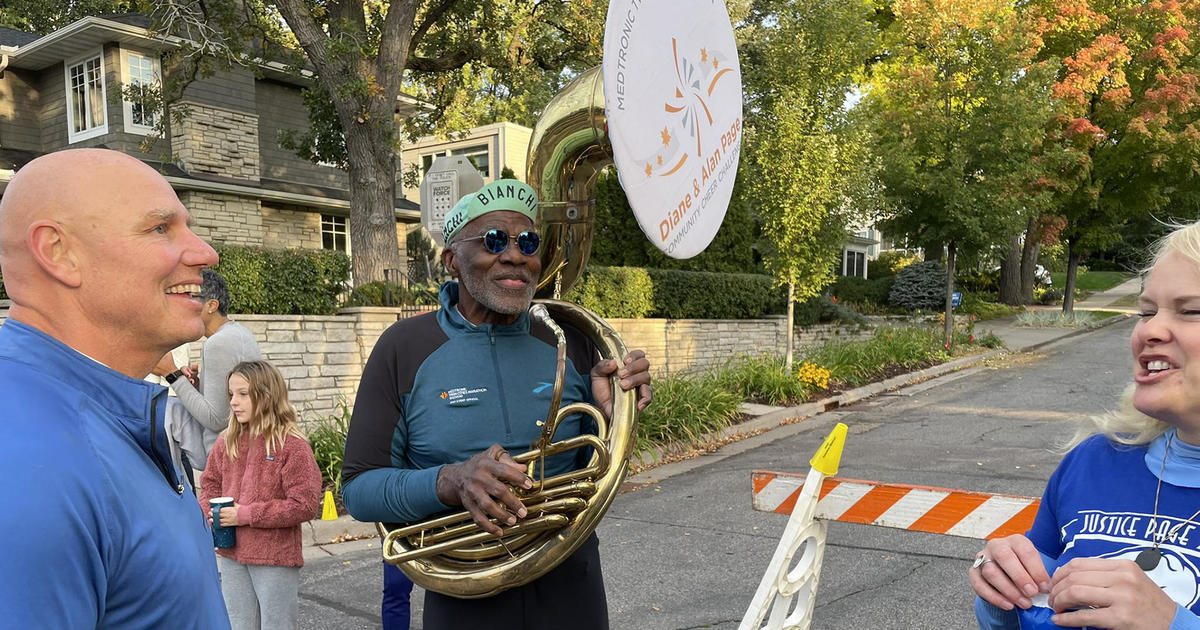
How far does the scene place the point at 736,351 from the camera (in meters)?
13.2

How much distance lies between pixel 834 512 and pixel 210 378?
8.53ft

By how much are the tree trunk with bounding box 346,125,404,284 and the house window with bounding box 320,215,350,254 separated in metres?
7.57

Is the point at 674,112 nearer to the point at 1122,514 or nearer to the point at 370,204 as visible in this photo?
the point at 1122,514

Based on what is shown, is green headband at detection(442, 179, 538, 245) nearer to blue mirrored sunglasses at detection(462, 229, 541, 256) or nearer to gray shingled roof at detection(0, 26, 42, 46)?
blue mirrored sunglasses at detection(462, 229, 541, 256)

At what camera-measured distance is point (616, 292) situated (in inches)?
445

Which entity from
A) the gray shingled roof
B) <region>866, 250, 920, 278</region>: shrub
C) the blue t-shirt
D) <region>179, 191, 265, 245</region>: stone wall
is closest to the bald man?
the blue t-shirt

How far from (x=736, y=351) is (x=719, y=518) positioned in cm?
774

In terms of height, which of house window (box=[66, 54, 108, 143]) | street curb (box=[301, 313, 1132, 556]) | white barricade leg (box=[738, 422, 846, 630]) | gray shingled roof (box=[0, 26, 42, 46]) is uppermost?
gray shingled roof (box=[0, 26, 42, 46])

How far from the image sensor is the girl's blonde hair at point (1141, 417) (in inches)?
52.8

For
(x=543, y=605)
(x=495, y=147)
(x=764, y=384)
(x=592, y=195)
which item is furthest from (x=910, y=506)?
(x=495, y=147)

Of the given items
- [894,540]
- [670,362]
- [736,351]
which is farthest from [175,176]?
[894,540]

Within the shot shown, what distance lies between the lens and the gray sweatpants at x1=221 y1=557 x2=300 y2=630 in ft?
9.38

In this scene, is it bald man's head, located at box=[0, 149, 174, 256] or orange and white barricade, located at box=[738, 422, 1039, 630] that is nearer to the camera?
bald man's head, located at box=[0, 149, 174, 256]

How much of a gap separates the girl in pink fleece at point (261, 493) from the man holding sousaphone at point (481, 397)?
1.17 meters
